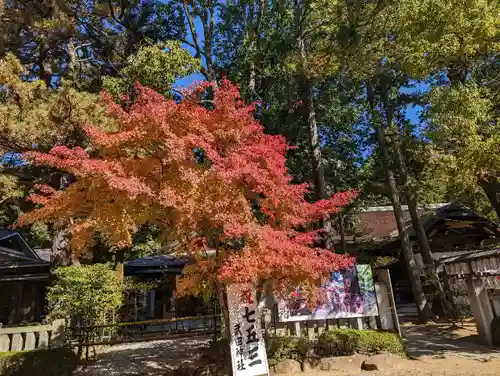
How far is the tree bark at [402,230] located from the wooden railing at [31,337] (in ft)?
44.8

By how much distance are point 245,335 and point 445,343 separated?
22.4ft

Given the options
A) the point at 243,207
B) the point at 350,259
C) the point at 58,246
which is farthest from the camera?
the point at 58,246

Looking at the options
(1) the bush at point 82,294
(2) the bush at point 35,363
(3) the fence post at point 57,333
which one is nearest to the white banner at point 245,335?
(2) the bush at point 35,363

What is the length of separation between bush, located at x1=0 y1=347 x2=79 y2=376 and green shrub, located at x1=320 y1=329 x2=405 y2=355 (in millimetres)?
6155

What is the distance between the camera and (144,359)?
37.1ft

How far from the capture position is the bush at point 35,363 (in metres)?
7.72

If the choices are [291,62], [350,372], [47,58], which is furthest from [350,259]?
[47,58]

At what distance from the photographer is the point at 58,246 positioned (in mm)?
14164

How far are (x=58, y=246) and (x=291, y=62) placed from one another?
11.8 m

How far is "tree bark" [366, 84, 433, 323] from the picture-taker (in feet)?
51.1

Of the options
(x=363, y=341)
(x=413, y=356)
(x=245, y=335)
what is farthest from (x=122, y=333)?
(x=413, y=356)

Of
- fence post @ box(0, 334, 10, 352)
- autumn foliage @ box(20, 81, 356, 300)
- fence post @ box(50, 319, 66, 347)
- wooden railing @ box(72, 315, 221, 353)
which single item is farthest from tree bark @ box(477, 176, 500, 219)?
fence post @ box(0, 334, 10, 352)

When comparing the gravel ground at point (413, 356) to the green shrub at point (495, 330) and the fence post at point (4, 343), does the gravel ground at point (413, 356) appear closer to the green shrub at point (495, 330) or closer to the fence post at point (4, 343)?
the green shrub at point (495, 330)

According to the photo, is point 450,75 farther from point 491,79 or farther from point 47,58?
point 47,58
